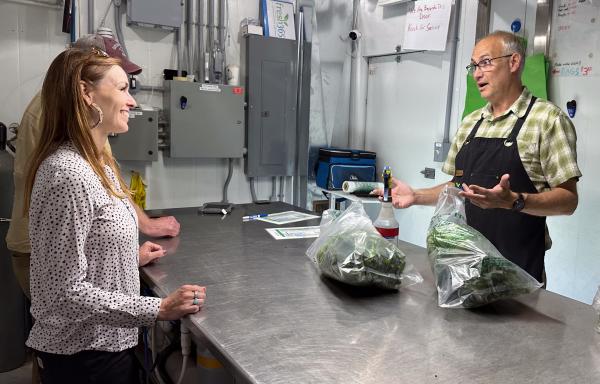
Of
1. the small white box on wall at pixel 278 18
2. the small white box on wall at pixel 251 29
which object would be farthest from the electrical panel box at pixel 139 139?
the small white box on wall at pixel 278 18

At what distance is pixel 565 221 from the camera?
2.60 metres

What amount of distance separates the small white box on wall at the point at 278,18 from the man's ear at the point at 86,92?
251 cm

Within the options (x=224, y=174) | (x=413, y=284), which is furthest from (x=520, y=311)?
(x=224, y=174)

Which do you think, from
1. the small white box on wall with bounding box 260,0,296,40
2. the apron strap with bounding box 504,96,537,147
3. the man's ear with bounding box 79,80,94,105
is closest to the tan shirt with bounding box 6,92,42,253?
the man's ear with bounding box 79,80,94,105

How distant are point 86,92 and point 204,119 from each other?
2104mm

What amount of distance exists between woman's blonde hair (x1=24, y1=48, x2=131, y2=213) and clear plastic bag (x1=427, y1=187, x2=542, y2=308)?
2.78 ft

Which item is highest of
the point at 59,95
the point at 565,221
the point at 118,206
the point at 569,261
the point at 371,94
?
the point at 371,94

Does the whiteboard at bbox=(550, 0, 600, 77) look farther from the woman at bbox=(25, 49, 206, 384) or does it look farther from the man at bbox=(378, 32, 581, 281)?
the woman at bbox=(25, 49, 206, 384)

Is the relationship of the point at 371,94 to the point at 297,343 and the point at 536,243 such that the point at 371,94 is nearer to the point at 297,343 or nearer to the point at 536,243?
the point at 536,243

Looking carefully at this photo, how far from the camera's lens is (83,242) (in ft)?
3.47

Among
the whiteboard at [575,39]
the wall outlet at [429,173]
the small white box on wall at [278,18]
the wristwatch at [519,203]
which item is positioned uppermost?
the small white box on wall at [278,18]

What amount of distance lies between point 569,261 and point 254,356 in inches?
90.5

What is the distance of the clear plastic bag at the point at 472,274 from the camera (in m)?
1.14

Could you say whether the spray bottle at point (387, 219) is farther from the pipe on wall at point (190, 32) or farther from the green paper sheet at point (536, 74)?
the pipe on wall at point (190, 32)
